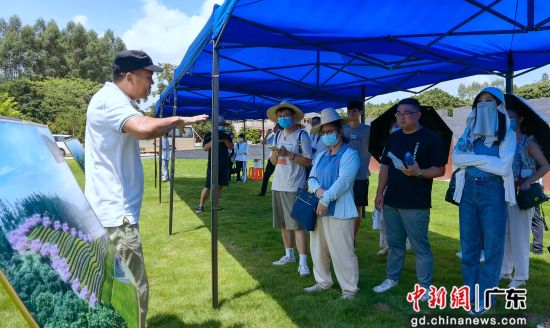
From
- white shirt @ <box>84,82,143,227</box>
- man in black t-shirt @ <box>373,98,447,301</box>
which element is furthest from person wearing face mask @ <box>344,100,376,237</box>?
white shirt @ <box>84,82,143,227</box>

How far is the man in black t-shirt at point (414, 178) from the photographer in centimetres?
361

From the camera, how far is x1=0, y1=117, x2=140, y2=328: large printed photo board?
1.19 meters

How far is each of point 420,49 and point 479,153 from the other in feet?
5.19

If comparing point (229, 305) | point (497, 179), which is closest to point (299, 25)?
point (497, 179)

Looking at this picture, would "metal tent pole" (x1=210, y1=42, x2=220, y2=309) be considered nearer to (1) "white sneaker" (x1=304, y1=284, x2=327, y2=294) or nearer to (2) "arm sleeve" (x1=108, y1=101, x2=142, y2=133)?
(1) "white sneaker" (x1=304, y1=284, x2=327, y2=294)

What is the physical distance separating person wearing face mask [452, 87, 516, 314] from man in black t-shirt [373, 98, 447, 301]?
0.72 feet

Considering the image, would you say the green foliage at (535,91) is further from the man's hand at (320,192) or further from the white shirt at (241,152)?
the man's hand at (320,192)

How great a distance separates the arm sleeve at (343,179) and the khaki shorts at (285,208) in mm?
894

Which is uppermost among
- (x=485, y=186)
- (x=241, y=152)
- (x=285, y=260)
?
(x=241, y=152)

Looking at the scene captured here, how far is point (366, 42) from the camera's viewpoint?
14.4 feet

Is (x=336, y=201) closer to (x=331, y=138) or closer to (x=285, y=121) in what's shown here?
(x=331, y=138)

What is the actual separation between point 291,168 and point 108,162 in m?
2.59

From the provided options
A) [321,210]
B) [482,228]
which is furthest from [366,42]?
[482,228]

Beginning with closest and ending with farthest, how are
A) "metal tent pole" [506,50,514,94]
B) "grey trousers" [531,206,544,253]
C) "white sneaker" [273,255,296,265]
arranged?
"metal tent pole" [506,50,514,94], "white sneaker" [273,255,296,265], "grey trousers" [531,206,544,253]
